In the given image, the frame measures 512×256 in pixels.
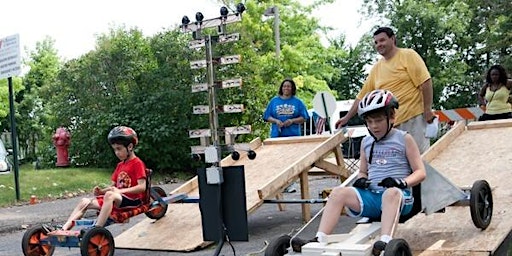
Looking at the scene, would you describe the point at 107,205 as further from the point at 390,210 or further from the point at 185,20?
the point at 390,210

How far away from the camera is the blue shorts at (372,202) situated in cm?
517

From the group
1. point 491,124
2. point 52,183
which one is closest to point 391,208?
point 491,124

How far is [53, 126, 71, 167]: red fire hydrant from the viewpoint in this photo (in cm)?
1953

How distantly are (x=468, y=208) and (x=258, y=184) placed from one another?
2.73 m

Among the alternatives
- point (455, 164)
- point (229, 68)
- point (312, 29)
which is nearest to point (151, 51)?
point (229, 68)

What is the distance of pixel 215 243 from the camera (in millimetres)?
7281

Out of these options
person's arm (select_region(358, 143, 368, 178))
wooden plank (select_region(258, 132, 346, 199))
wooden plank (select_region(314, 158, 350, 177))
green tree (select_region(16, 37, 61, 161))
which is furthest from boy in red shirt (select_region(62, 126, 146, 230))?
green tree (select_region(16, 37, 61, 161))

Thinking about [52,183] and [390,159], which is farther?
[52,183]

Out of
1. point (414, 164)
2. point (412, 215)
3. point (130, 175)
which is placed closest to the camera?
point (414, 164)

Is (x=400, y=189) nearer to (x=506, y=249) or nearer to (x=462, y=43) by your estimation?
(x=506, y=249)

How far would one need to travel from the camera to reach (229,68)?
Result: 719 inches

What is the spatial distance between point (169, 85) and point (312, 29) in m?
19.1

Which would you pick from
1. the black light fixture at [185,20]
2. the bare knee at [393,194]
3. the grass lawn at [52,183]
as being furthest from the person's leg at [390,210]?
the grass lawn at [52,183]

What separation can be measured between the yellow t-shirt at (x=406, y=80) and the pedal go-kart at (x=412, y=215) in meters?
1.20
